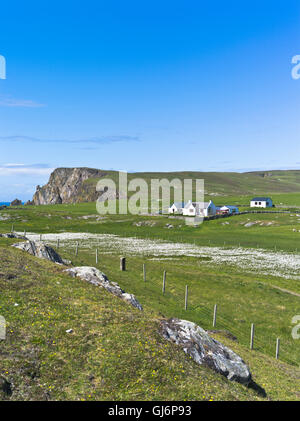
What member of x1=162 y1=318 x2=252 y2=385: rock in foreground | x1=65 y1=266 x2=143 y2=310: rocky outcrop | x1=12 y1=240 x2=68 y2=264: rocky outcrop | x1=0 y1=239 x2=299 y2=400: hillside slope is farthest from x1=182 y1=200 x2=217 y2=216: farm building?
x1=162 y1=318 x2=252 y2=385: rock in foreground

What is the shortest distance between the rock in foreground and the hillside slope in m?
0.66

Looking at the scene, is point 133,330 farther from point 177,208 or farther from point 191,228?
point 177,208

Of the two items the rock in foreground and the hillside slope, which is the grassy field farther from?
the rock in foreground

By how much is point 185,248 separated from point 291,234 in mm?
40802

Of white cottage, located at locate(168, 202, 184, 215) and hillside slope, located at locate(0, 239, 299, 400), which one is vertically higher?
white cottage, located at locate(168, 202, 184, 215)

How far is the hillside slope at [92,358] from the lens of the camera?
13922mm

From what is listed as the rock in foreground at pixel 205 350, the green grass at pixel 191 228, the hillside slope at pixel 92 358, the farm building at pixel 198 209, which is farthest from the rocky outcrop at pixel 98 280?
the farm building at pixel 198 209

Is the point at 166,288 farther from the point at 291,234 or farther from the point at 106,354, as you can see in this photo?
the point at 291,234

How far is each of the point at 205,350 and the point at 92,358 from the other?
276 inches

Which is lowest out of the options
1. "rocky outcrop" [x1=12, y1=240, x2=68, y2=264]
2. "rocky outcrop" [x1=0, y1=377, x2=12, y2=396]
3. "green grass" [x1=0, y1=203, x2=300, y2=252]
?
"green grass" [x1=0, y1=203, x2=300, y2=252]

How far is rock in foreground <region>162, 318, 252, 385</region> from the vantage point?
58.7 ft

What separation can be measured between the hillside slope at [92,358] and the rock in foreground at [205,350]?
0.66 m

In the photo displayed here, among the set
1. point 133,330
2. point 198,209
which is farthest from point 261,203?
point 133,330
